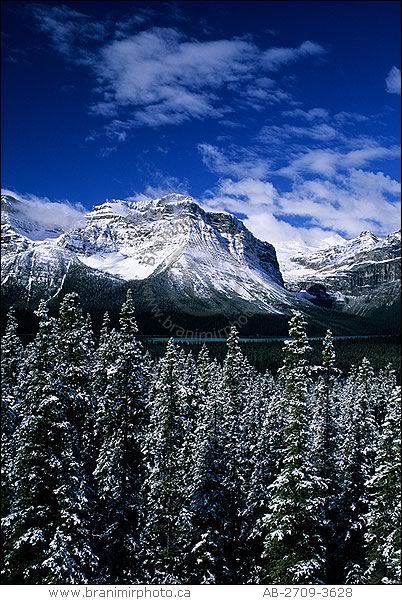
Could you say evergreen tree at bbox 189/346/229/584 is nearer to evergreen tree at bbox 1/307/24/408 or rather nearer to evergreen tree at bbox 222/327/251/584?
evergreen tree at bbox 222/327/251/584

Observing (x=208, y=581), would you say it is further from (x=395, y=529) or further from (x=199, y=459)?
(x=395, y=529)

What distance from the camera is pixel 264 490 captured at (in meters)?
23.8

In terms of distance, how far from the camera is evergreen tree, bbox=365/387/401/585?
21.5 meters

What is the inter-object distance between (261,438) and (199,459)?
4115 mm

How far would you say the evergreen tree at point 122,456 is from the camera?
68.8 feet

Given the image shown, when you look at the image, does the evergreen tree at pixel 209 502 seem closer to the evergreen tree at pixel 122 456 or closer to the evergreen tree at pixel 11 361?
the evergreen tree at pixel 122 456

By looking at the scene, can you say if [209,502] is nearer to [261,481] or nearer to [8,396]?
[261,481]

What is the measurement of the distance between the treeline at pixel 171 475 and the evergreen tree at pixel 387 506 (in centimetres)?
7

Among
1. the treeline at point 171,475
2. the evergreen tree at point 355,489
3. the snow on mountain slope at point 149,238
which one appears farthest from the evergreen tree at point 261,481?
the snow on mountain slope at point 149,238

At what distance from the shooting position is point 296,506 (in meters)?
19.0

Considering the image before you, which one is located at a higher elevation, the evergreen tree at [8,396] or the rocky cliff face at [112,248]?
the rocky cliff face at [112,248]

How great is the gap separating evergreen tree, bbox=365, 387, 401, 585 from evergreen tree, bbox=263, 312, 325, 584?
13.2ft
